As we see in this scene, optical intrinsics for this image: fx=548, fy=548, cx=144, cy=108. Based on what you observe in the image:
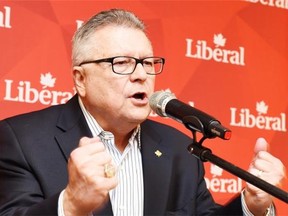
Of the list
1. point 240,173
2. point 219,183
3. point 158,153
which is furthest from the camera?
point 219,183

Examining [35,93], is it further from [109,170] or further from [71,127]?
[109,170]

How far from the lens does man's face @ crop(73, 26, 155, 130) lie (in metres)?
2.07

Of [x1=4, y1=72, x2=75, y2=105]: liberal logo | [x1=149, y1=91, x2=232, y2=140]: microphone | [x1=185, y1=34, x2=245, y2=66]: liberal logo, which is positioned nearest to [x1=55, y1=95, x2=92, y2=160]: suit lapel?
[x1=4, y1=72, x2=75, y2=105]: liberal logo

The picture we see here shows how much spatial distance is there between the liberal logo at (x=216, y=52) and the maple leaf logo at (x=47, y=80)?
2.73ft

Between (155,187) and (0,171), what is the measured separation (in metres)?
0.62

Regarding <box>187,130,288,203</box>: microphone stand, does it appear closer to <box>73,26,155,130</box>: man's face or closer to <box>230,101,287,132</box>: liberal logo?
<box>73,26,155,130</box>: man's face

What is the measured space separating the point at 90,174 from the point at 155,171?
85 cm

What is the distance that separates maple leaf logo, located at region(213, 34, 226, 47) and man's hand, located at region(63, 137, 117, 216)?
1896 mm

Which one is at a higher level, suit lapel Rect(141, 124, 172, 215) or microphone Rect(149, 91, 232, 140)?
microphone Rect(149, 91, 232, 140)

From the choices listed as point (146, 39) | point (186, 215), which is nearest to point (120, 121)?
point (146, 39)

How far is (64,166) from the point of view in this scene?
2.09m

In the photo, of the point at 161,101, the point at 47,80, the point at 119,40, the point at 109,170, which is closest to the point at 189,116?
the point at 161,101

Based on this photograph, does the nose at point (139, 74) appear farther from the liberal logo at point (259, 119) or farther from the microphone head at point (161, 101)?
the liberal logo at point (259, 119)

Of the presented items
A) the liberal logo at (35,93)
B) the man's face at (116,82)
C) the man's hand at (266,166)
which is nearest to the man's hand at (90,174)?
the man's hand at (266,166)
